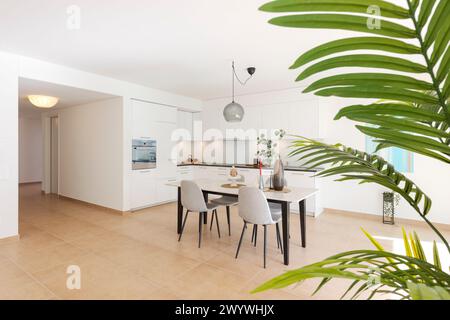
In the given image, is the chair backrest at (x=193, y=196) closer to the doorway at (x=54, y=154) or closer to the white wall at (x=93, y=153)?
the white wall at (x=93, y=153)

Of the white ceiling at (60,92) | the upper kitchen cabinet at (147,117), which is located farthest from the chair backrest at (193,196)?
the white ceiling at (60,92)

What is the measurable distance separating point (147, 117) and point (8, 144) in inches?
94.1

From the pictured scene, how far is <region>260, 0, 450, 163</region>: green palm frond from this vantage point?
14.7 inches

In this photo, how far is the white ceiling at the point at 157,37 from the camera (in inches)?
93.0

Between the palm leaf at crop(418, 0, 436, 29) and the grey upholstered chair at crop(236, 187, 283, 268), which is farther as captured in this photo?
the grey upholstered chair at crop(236, 187, 283, 268)

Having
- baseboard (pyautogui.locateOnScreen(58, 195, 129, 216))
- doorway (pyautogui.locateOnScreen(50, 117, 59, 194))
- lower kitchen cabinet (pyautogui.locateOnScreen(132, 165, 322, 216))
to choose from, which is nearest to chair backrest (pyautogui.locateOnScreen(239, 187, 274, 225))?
lower kitchen cabinet (pyautogui.locateOnScreen(132, 165, 322, 216))

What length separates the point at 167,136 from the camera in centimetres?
579

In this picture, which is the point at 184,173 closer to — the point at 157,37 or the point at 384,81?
the point at 157,37

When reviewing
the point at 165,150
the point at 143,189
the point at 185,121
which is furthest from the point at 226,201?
the point at 185,121

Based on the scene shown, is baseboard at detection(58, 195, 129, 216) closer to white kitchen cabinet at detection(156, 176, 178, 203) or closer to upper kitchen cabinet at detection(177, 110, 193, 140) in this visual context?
white kitchen cabinet at detection(156, 176, 178, 203)

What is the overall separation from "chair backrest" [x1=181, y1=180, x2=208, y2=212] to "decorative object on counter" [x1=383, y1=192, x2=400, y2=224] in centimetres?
334

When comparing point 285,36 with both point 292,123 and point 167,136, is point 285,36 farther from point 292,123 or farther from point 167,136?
point 167,136

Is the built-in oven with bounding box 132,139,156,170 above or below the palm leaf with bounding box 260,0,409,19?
below
